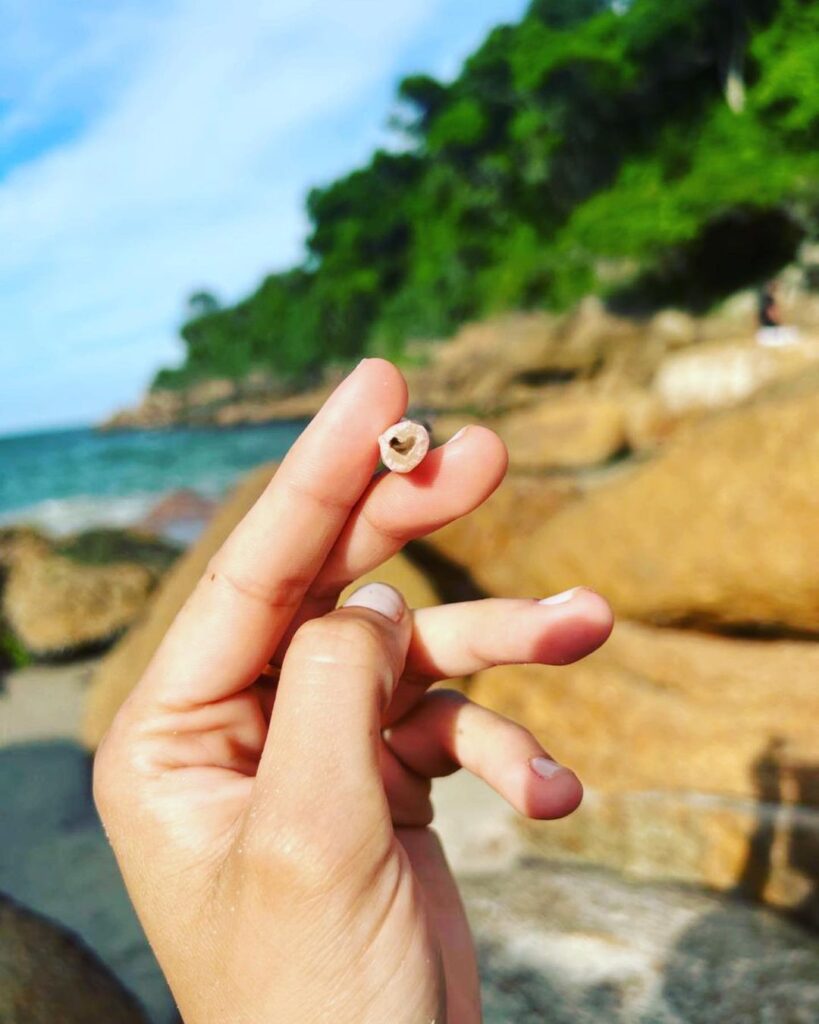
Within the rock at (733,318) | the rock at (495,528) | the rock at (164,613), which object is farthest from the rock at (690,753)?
→ the rock at (733,318)

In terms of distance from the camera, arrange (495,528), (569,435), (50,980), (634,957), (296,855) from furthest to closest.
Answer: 1. (569,435)
2. (495,528)
3. (634,957)
4. (50,980)
5. (296,855)

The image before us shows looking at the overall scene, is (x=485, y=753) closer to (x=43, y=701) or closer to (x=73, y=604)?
(x=43, y=701)

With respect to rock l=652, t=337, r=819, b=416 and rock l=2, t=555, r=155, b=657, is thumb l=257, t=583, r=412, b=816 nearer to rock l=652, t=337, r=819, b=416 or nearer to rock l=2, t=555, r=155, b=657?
rock l=2, t=555, r=155, b=657

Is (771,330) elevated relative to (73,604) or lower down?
lower down

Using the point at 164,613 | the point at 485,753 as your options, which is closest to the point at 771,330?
the point at 164,613

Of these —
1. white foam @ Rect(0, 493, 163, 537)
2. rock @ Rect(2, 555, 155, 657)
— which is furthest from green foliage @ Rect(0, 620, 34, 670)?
white foam @ Rect(0, 493, 163, 537)

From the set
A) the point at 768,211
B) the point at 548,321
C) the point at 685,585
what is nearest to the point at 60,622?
the point at 685,585
